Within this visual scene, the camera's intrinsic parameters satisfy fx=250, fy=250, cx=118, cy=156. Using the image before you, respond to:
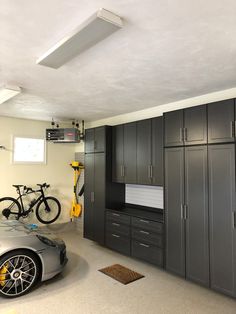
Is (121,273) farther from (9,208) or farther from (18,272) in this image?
(9,208)

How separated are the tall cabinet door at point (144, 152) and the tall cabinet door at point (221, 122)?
121 centimetres

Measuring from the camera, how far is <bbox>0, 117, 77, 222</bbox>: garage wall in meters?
5.50

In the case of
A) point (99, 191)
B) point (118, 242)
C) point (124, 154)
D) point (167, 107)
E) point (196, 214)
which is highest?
point (167, 107)

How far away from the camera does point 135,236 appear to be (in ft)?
13.8

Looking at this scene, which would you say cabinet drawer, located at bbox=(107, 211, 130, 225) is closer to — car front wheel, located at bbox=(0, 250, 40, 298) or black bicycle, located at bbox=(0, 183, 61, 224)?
car front wheel, located at bbox=(0, 250, 40, 298)

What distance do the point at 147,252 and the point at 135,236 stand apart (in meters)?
0.34

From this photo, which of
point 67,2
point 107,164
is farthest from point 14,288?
point 67,2

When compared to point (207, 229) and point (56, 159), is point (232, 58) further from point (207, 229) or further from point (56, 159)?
point (56, 159)

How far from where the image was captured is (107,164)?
490 centimetres

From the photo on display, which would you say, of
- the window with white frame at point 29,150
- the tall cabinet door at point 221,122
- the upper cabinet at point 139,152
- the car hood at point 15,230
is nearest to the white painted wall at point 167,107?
the upper cabinet at point 139,152

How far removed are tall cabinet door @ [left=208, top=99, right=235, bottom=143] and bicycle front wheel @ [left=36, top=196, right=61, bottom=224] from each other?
4.12 meters

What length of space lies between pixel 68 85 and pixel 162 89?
4.38 ft

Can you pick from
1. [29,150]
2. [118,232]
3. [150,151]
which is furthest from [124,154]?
[29,150]

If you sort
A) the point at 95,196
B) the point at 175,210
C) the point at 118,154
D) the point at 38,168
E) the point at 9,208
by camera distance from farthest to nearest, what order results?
1. the point at 38,168
2. the point at 9,208
3. the point at 95,196
4. the point at 118,154
5. the point at 175,210
